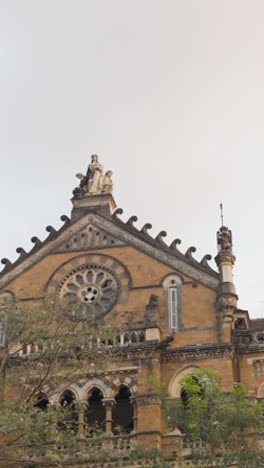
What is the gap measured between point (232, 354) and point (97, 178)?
1001 cm

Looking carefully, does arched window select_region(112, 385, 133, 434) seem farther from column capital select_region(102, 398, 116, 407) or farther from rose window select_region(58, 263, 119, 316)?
rose window select_region(58, 263, 119, 316)

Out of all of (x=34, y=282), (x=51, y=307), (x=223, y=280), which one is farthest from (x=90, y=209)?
(x=51, y=307)

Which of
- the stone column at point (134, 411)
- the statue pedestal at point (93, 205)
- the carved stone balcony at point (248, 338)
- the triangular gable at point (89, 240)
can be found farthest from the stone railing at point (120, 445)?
the statue pedestal at point (93, 205)

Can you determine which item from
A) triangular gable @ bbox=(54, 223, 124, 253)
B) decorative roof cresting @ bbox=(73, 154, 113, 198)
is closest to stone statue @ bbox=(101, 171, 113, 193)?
decorative roof cresting @ bbox=(73, 154, 113, 198)

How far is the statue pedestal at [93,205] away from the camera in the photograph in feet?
117

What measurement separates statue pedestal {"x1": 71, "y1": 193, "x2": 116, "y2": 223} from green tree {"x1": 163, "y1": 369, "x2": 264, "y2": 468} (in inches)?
468

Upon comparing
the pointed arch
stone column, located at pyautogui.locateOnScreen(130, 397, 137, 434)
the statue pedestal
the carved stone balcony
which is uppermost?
the statue pedestal

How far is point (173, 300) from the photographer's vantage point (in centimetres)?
3259

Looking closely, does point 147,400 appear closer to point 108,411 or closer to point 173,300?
point 108,411

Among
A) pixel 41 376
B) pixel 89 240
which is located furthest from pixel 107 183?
pixel 41 376

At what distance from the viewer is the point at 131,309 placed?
32.7m

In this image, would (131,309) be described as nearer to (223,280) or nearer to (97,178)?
(223,280)

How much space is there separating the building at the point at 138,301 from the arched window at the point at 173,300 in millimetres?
35

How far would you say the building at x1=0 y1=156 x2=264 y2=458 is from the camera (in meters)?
30.6
